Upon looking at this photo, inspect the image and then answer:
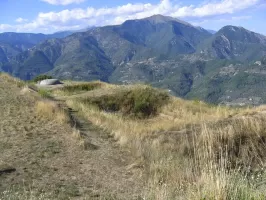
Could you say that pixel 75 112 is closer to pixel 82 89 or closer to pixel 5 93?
pixel 5 93

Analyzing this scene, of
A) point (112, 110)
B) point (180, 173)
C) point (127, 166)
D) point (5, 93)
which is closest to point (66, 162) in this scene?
point (127, 166)

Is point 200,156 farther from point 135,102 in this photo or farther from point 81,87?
point 81,87

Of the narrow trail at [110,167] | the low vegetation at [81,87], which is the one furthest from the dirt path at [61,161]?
the low vegetation at [81,87]

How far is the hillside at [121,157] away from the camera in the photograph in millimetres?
6477

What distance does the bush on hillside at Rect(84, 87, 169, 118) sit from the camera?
23.7 meters

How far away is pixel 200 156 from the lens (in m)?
8.95

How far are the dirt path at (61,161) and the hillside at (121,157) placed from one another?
23 millimetres

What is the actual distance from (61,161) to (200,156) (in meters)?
4.05

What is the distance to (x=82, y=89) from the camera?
99.9ft

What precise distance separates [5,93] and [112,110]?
6805 mm

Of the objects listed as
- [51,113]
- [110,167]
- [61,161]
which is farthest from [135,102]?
[110,167]

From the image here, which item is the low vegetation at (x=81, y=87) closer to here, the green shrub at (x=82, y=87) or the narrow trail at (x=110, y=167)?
the green shrub at (x=82, y=87)

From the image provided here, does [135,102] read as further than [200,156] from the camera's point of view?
Yes

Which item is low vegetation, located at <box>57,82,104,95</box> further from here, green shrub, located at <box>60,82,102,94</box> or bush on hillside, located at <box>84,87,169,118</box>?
bush on hillside, located at <box>84,87,169,118</box>
